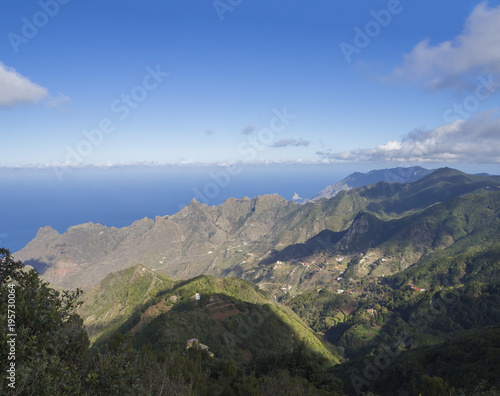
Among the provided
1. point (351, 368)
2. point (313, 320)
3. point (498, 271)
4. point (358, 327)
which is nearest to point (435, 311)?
point (358, 327)

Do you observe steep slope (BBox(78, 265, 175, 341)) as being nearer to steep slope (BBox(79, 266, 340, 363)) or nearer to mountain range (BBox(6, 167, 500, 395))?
steep slope (BBox(79, 266, 340, 363))

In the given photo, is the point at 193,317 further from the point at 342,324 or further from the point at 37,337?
the point at 342,324

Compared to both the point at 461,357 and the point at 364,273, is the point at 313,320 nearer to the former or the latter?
the point at 364,273

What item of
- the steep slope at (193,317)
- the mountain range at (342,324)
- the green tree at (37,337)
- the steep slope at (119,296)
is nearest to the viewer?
the green tree at (37,337)

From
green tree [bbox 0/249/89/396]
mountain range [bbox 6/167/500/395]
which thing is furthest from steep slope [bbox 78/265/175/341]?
green tree [bbox 0/249/89/396]

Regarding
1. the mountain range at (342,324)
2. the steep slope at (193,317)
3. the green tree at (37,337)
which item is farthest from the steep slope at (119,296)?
the green tree at (37,337)

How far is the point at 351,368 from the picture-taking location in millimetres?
60188

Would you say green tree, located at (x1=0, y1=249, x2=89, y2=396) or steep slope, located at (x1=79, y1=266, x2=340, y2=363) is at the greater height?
green tree, located at (x1=0, y1=249, x2=89, y2=396)

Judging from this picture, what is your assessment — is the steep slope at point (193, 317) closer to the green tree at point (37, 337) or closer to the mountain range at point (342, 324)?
the mountain range at point (342, 324)

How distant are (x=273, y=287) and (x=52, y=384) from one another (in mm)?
199887

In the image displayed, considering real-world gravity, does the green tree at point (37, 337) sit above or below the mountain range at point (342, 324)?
above

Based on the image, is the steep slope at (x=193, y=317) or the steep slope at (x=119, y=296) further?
the steep slope at (x=119, y=296)


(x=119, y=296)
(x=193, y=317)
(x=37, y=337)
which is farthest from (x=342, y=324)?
(x=37, y=337)

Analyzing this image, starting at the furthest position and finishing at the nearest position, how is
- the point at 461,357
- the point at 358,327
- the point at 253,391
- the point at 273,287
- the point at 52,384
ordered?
the point at 273,287 → the point at 358,327 → the point at 461,357 → the point at 253,391 → the point at 52,384
